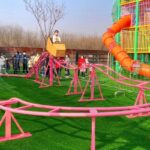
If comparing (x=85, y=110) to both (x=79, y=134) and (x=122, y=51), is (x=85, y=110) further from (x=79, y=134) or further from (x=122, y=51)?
(x=122, y=51)

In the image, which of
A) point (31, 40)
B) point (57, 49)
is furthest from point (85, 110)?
point (31, 40)

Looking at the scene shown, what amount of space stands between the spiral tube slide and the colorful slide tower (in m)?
0.47

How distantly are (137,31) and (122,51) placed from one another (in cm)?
203

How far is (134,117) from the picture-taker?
835cm

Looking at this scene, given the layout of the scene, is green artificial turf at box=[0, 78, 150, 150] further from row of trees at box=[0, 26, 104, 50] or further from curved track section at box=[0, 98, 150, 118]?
row of trees at box=[0, 26, 104, 50]

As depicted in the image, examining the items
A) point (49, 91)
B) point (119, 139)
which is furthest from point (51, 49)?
point (119, 139)

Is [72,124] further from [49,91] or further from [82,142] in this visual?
[49,91]

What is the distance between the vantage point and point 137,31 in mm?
20016

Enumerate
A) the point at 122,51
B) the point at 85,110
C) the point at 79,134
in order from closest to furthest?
the point at 85,110
the point at 79,134
the point at 122,51

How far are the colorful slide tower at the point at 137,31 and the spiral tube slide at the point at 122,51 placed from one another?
47 cm

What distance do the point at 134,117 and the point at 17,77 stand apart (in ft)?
35.4

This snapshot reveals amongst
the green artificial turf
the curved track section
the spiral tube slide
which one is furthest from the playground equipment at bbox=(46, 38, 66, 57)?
the curved track section

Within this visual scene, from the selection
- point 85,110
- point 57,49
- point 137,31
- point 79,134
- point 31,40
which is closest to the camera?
point 85,110

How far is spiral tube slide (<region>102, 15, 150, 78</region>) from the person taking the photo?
16.7 metres
